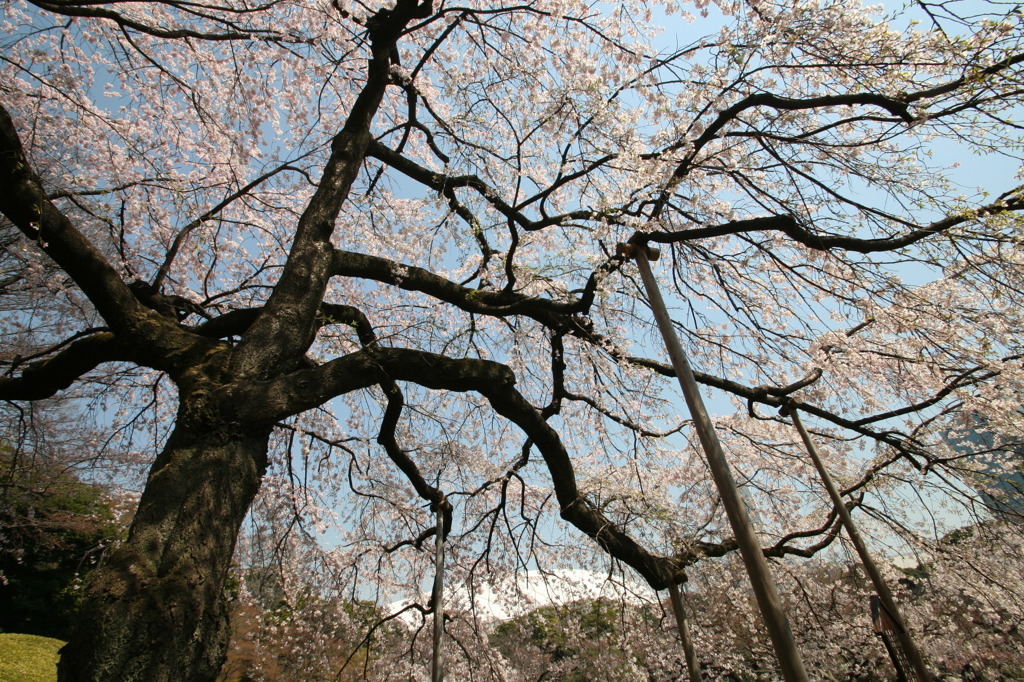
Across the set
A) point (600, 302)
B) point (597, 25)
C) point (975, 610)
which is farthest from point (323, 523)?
point (975, 610)

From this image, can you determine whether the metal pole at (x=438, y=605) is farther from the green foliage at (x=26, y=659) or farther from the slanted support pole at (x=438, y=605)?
the green foliage at (x=26, y=659)

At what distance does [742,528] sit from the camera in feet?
6.64

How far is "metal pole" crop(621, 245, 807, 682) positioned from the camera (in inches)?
70.8

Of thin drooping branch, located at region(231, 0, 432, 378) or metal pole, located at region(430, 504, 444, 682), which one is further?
metal pole, located at region(430, 504, 444, 682)

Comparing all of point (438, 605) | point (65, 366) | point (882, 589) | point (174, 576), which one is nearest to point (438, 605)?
point (438, 605)

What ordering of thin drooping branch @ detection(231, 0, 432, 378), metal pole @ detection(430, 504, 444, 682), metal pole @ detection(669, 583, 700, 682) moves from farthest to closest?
metal pole @ detection(430, 504, 444, 682) → metal pole @ detection(669, 583, 700, 682) → thin drooping branch @ detection(231, 0, 432, 378)

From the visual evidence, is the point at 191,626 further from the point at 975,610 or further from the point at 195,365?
the point at 975,610

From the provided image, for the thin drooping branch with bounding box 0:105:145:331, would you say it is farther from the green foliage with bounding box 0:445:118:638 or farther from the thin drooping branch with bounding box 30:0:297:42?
the green foliage with bounding box 0:445:118:638

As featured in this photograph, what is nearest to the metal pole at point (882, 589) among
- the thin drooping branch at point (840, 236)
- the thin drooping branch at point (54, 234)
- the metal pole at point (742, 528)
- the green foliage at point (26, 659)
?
the thin drooping branch at point (840, 236)

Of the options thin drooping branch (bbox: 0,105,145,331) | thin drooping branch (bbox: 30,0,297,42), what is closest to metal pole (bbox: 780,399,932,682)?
thin drooping branch (bbox: 0,105,145,331)

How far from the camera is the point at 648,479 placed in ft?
21.5

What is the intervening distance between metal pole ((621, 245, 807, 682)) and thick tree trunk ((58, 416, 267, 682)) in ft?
7.49

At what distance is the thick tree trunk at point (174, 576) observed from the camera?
183cm

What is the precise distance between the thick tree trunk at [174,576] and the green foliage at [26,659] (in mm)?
7856
